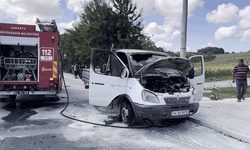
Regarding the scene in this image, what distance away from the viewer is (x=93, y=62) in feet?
20.7

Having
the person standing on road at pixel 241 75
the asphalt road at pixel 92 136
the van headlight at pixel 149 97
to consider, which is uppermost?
the person standing on road at pixel 241 75

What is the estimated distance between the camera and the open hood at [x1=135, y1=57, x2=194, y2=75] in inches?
229

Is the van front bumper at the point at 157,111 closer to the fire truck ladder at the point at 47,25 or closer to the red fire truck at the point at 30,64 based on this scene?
the red fire truck at the point at 30,64

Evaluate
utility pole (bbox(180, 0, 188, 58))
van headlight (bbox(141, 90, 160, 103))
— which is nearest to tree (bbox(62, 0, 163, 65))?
utility pole (bbox(180, 0, 188, 58))

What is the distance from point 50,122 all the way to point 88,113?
1465mm

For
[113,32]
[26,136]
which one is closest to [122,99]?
[26,136]

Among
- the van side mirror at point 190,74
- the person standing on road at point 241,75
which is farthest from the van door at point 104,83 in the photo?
the person standing on road at point 241,75

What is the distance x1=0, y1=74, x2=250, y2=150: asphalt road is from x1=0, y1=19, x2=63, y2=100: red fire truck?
1122 millimetres

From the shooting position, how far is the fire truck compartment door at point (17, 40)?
7.63m

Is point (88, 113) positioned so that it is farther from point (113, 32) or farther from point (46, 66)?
point (113, 32)

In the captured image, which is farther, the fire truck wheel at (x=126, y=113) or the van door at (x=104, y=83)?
the van door at (x=104, y=83)

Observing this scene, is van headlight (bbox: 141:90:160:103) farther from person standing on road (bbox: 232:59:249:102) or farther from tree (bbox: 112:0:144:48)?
tree (bbox: 112:0:144:48)

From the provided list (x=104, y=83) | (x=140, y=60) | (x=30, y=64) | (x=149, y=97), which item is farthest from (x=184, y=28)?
(x=30, y=64)

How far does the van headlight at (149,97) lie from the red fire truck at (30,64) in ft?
13.1
